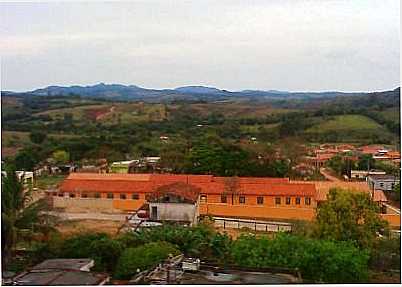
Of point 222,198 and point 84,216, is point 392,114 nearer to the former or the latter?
point 222,198

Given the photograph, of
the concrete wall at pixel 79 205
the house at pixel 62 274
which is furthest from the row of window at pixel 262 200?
the house at pixel 62 274

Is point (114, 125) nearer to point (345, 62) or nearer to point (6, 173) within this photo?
point (6, 173)

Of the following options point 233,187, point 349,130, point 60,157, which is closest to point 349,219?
point 349,130

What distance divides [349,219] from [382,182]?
0.18 metres

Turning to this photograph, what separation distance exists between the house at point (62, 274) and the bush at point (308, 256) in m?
0.51

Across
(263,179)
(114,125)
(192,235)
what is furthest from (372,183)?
(114,125)

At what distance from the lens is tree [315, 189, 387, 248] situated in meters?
3.00

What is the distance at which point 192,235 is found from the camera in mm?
3012

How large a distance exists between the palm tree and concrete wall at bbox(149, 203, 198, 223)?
1.24ft

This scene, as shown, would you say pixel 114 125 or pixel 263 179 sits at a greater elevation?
pixel 114 125

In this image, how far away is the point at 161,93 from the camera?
2.97 m

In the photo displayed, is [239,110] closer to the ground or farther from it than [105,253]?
farther from it

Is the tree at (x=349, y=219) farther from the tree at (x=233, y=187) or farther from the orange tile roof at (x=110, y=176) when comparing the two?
the orange tile roof at (x=110, y=176)

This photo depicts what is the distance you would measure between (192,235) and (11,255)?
64cm
